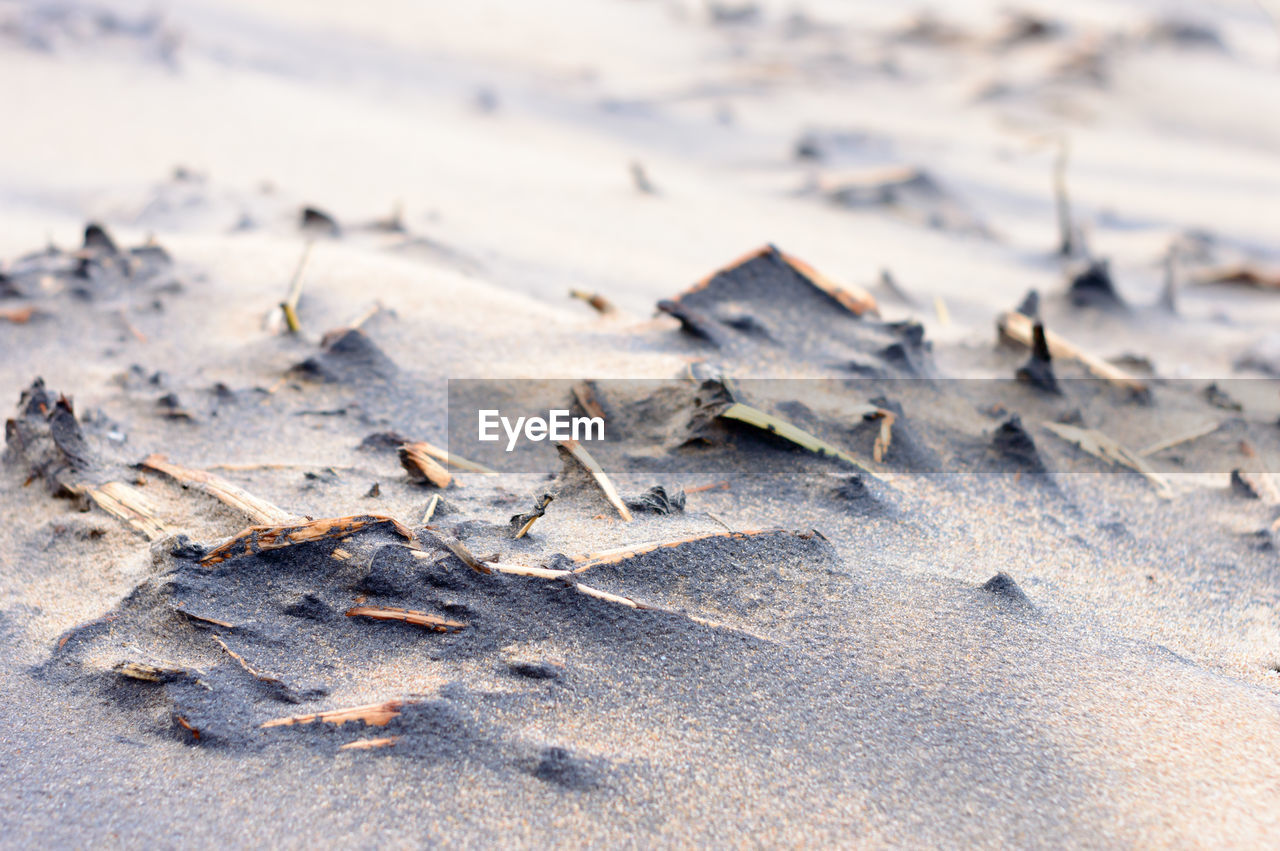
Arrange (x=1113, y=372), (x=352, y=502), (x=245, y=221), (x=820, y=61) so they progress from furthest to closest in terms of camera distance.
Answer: (x=820, y=61), (x=245, y=221), (x=1113, y=372), (x=352, y=502)

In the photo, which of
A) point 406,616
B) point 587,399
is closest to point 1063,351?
point 587,399

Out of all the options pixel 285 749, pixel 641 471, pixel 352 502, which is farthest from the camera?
pixel 641 471

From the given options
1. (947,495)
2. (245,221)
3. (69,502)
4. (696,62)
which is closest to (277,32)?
(696,62)

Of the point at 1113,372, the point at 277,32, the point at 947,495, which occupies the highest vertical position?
the point at 277,32

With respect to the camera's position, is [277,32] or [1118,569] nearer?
[1118,569]

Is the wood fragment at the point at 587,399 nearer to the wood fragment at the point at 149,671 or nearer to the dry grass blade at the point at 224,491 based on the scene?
the dry grass blade at the point at 224,491

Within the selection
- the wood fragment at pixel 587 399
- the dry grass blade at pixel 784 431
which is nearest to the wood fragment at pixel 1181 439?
the dry grass blade at pixel 784 431

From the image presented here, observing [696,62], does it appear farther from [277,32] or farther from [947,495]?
[947,495]

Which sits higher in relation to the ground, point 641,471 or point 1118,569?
point 641,471
